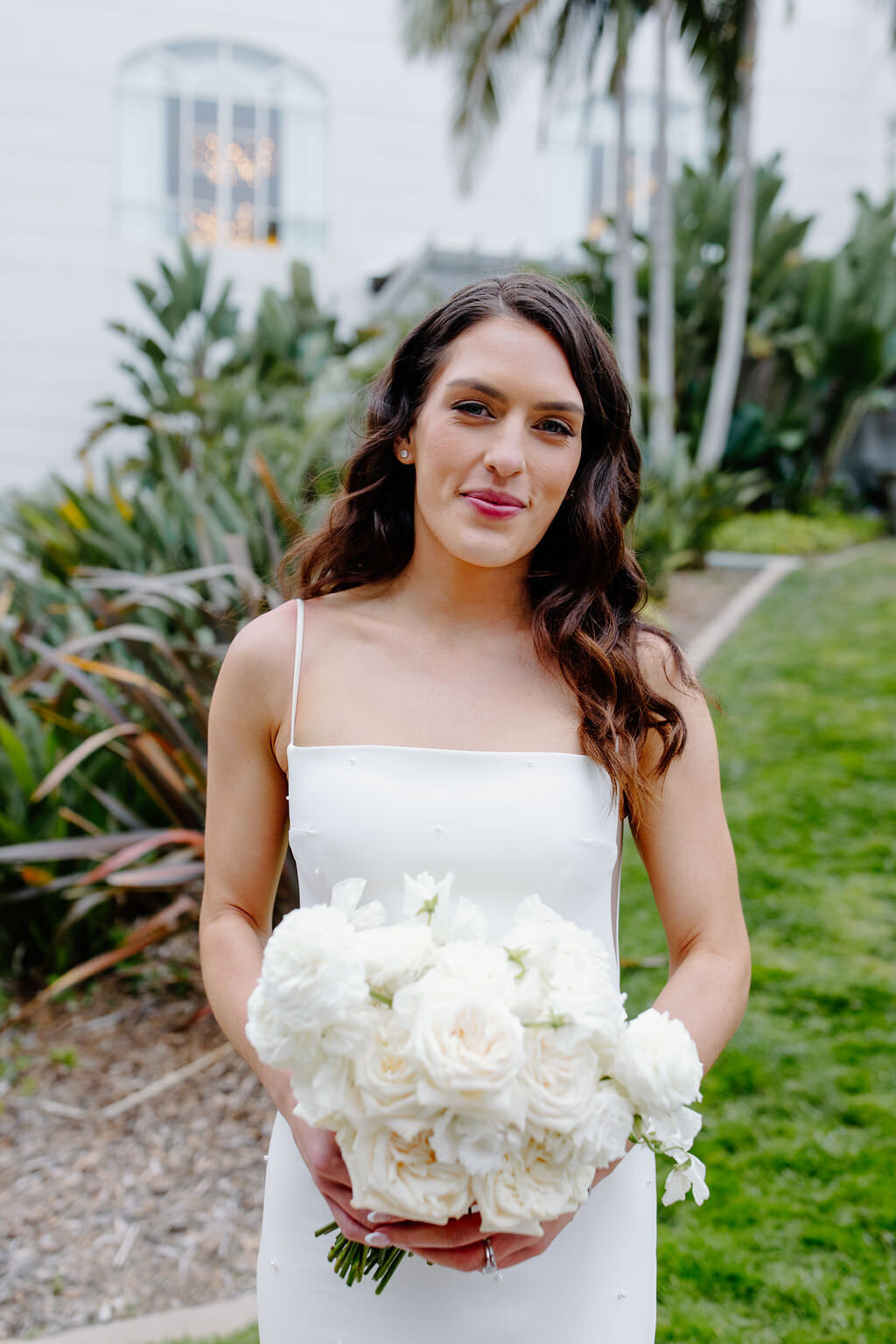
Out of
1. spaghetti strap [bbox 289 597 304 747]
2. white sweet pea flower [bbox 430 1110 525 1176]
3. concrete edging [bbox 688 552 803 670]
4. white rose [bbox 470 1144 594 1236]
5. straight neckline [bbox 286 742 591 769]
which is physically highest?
spaghetti strap [bbox 289 597 304 747]

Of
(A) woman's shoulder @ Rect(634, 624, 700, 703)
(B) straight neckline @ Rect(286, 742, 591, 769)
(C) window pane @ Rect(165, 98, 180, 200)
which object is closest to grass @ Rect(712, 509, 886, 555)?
(C) window pane @ Rect(165, 98, 180, 200)

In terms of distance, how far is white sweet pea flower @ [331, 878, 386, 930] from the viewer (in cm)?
120

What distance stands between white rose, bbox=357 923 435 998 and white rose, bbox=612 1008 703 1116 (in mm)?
237

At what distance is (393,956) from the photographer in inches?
43.9

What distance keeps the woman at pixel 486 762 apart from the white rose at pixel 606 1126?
0.34 m

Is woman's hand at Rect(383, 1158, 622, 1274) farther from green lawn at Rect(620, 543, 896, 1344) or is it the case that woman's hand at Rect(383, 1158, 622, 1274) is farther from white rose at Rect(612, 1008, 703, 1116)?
green lawn at Rect(620, 543, 896, 1344)

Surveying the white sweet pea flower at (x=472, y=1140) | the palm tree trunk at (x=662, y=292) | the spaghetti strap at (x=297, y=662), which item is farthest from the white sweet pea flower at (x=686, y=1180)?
the palm tree trunk at (x=662, y=292)

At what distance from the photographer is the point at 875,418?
17.4 meters

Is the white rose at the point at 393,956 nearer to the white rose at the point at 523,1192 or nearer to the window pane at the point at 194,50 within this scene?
the white rose at the point at 523,1192

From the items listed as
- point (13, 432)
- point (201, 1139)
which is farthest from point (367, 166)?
point (201, 1139)

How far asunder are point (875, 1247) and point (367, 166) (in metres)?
17.9

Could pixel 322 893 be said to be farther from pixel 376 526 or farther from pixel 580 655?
pixel 376 526

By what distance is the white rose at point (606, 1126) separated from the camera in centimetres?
112

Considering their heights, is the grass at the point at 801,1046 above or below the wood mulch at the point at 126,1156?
above
